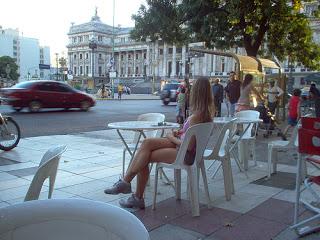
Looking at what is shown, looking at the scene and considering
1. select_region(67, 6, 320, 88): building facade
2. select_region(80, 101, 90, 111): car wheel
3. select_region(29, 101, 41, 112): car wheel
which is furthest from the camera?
select_region(67, 6, 320, 88): building facade

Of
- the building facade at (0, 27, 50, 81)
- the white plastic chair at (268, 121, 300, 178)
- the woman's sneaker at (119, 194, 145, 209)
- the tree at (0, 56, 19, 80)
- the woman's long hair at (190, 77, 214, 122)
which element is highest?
the building facade at (0, 27, 50, 81)

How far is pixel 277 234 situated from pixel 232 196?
1255 millimetres

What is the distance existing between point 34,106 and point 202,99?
15.7 m

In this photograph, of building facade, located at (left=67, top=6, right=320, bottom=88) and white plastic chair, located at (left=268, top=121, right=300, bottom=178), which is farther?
building facade, located at (left=67, top=6, right=320, bottom=88)

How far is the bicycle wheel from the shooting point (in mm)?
7974

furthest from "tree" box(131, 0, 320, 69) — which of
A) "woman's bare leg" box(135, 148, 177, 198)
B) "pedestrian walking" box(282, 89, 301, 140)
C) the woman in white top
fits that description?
"woman's bare leg" box(135, 148, 177, 198)

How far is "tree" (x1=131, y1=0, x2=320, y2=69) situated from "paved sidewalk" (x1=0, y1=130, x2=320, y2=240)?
10.4m

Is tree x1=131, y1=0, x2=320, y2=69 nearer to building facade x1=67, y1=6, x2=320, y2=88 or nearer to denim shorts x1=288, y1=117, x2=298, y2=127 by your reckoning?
denim shorts x1=288, y1=117, x2=298, y2=127

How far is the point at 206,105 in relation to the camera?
4.44 metres

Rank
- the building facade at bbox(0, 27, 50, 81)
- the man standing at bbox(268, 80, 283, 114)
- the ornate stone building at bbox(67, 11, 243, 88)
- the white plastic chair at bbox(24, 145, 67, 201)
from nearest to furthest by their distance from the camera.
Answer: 1. the white plastic chair at bbox(24, 145, 67, 201)
2. the man standing at bbox(268, 80, 283, 114)
3. the ornate stone building at bbox(67, 11, 243, 88)
4. the building facade at bbox(0, 27, 50, 81)

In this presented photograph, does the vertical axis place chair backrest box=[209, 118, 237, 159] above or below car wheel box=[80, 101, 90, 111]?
above

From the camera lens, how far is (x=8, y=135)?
26.5ft

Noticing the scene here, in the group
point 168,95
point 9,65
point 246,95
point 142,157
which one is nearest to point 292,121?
point 246,95

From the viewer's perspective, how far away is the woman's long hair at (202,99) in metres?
4.42
